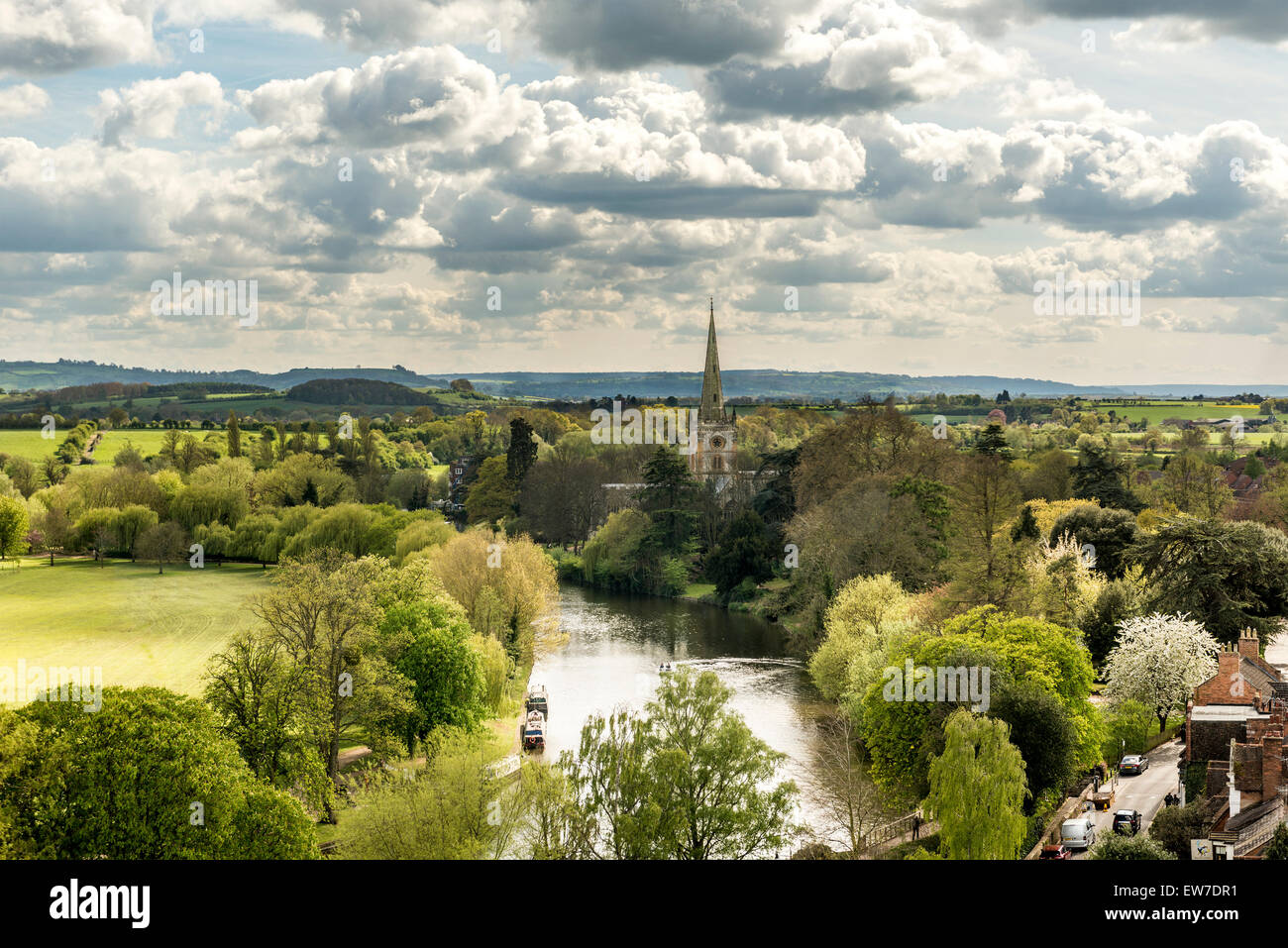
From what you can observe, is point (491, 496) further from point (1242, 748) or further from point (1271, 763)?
point (1271, 763)

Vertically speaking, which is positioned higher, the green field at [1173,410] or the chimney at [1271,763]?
the green field at [1173,410]

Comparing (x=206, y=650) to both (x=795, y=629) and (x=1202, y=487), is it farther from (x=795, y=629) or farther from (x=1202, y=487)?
(x=1202, y=487)

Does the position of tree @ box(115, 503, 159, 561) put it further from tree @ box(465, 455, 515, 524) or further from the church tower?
the church tower

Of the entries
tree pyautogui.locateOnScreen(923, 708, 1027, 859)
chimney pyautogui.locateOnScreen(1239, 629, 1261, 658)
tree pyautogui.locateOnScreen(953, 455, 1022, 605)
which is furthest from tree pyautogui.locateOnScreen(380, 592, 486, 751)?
chimney pyautogui.locateOnScreen(1239, 629, 1261, 658)

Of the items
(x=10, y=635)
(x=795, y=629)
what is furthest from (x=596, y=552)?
(x=10, y=635)

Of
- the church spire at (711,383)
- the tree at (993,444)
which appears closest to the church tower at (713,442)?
the church spire at (711,383)

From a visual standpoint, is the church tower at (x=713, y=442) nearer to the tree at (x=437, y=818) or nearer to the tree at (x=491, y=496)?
the tree at (x=491, y=496)
